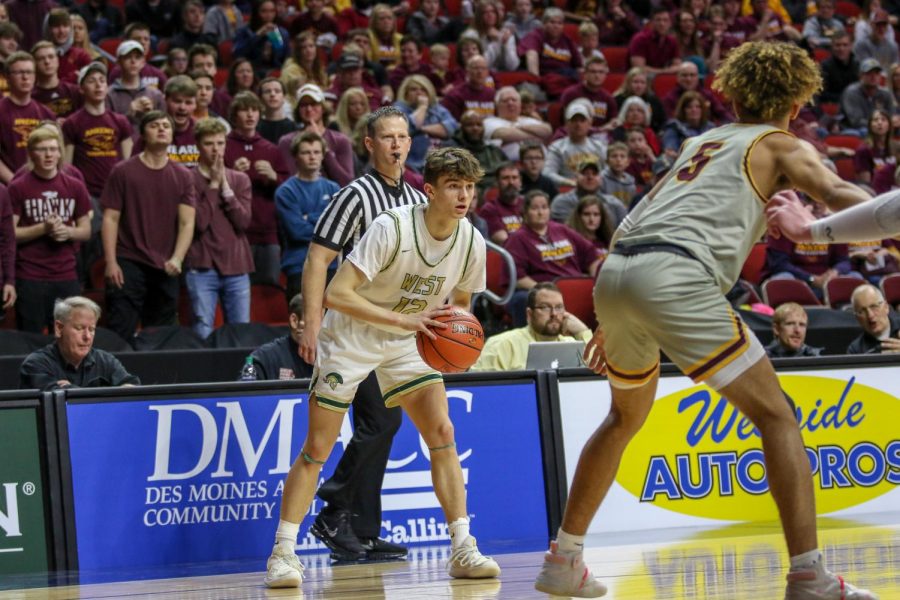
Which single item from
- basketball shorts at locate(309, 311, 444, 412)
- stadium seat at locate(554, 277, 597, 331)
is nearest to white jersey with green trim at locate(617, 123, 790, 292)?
basketball shorts at locate(309, 311, 444, 412)

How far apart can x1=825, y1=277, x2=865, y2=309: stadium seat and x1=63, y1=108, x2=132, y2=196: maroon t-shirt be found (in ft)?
21.8

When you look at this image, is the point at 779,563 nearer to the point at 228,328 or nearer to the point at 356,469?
the point at 356,469

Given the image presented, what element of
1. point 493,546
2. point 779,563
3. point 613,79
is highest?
point 613,79

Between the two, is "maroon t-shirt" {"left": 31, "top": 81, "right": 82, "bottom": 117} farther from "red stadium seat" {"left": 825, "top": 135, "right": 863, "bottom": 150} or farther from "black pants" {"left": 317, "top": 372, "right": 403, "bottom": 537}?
"red stadium seat" {"left": 825, "top": 135, "right": 863, "bottom": 150}

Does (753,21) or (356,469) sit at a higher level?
(753,21)

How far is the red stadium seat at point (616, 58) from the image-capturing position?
60.3 ft

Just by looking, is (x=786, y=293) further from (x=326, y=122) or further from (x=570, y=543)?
(x=570, y=543)

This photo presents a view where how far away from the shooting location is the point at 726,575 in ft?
18.3

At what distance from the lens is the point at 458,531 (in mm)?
6105

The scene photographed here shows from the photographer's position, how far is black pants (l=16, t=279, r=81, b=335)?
32.3 ft

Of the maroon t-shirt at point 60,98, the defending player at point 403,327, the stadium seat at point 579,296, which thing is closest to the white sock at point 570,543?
the defending player at point 403,327

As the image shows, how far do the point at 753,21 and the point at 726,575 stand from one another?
1514cm

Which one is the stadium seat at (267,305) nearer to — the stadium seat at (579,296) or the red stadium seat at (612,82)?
the stadium seat at (579,296)

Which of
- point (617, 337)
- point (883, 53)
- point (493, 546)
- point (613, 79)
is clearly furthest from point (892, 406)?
point (883, 53)
